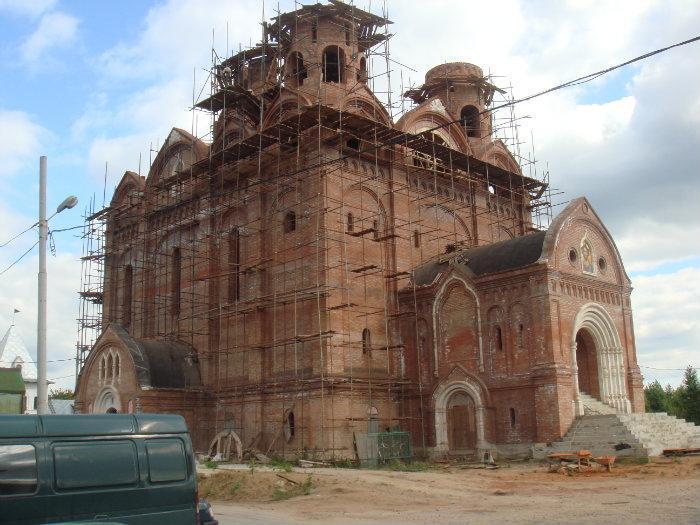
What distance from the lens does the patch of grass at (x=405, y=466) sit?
75.9 feet

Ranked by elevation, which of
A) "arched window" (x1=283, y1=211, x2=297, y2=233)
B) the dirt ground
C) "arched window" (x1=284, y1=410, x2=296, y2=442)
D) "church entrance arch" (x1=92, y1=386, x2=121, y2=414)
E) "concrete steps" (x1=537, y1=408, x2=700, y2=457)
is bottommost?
the dirt ground

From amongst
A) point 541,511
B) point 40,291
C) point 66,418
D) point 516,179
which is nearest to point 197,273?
point 516,179

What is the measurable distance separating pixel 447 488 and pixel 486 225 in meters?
17.3

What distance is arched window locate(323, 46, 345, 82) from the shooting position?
32.3m

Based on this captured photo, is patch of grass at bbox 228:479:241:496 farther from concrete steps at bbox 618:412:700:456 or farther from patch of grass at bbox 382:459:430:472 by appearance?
concrete steps at bbox 618:412:700:456

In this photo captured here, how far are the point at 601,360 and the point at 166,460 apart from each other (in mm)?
20920

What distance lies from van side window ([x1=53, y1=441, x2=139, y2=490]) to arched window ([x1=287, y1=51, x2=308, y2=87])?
24.9m

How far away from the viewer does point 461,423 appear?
2648 centimetres

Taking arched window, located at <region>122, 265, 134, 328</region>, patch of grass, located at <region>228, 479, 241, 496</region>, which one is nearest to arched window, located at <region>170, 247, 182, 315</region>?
arched window, located at <region>122, 265, 134, 328</region>

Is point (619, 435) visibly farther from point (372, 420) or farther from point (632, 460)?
point (372, 420)

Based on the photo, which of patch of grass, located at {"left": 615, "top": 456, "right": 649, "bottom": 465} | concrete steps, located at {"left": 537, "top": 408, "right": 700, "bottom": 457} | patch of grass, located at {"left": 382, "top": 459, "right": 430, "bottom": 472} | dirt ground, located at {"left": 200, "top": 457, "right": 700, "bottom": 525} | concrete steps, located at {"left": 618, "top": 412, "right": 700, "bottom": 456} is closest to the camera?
dirt ground, located at {"left": 200, "top": 457, "right": 700, "bottom": 525}

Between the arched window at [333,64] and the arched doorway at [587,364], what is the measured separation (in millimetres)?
13998

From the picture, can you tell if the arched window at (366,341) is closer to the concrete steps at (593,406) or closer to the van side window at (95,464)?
the concrete steps at (593,406)

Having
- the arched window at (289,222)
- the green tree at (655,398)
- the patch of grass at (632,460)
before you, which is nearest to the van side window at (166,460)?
the patch of grass at (632,460)
